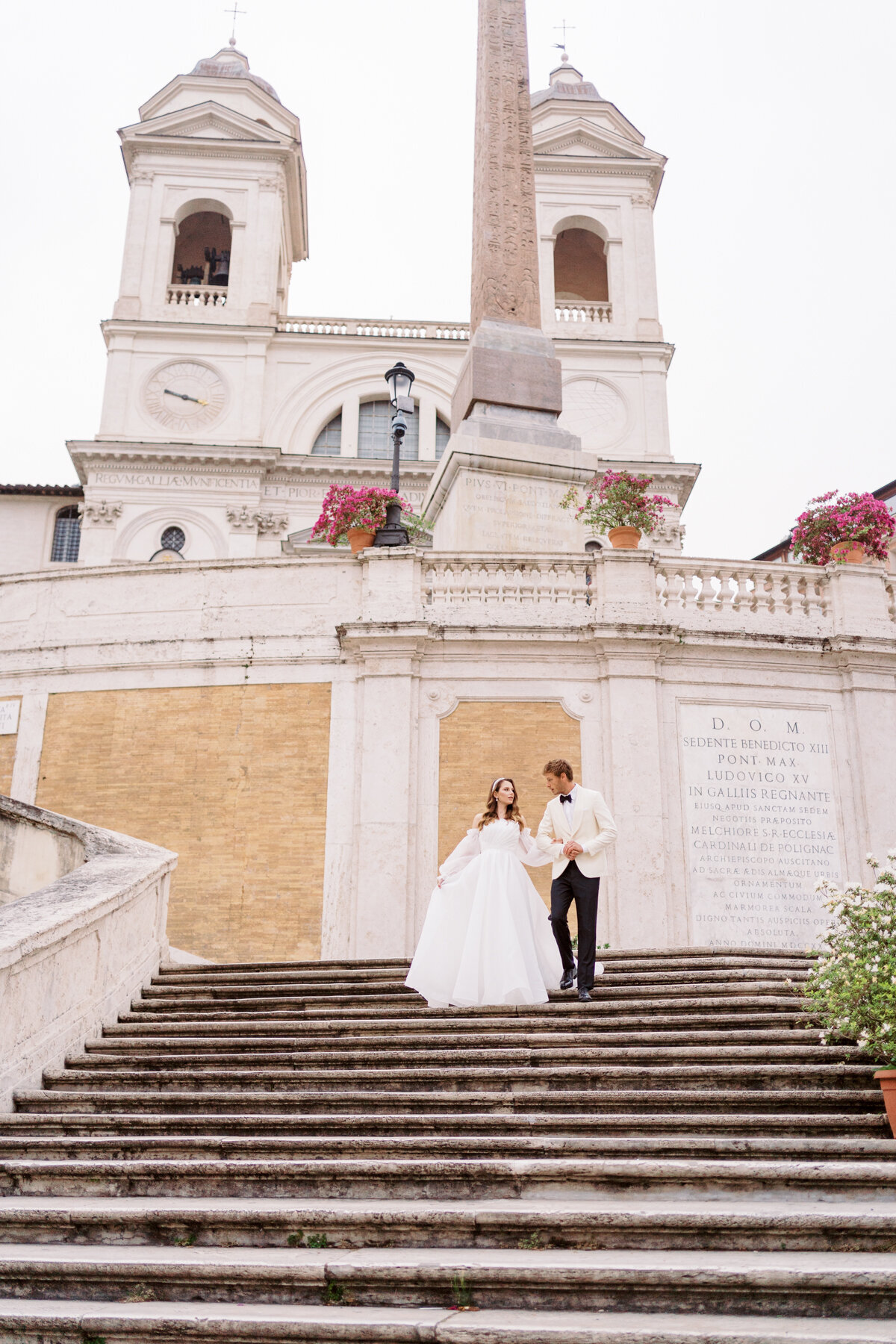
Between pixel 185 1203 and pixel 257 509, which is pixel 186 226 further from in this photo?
pixel 185 1203

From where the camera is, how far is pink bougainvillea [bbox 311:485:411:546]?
52.0 feet

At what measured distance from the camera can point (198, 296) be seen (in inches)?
1389

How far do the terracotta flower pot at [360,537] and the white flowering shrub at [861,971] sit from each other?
31.9 ft

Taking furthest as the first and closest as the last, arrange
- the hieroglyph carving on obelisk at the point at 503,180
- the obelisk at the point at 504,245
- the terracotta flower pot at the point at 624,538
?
the hieroglyph carving on obelisk at the point at 503,180 < the obelisk at the point at 504,245 < the terracotta flower pot at the point at 624,538

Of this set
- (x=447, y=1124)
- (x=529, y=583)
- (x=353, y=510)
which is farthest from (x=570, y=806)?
(x=353, y=510)

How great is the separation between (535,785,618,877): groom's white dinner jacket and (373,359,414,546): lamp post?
24.9ft

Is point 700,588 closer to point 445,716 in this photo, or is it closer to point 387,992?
point 445,716

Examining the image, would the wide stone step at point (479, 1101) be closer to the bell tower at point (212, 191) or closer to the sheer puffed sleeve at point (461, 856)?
the sheer puffed sleeve at point (461, 856)

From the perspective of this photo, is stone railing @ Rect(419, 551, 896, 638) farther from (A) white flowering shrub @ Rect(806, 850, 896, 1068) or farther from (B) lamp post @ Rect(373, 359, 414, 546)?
(A) white flowering shrub @ Rect(806, 850, 896, 1068)

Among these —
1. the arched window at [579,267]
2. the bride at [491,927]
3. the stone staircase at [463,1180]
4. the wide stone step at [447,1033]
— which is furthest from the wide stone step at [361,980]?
the arched window at [579,267]

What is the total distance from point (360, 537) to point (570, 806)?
799cm

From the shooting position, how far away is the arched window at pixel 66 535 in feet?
115

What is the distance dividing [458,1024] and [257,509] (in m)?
26.0

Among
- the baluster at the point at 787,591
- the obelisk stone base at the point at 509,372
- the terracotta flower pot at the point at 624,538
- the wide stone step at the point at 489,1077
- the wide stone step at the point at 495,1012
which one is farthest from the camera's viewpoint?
the obelisk stone base at the point at 509,372
